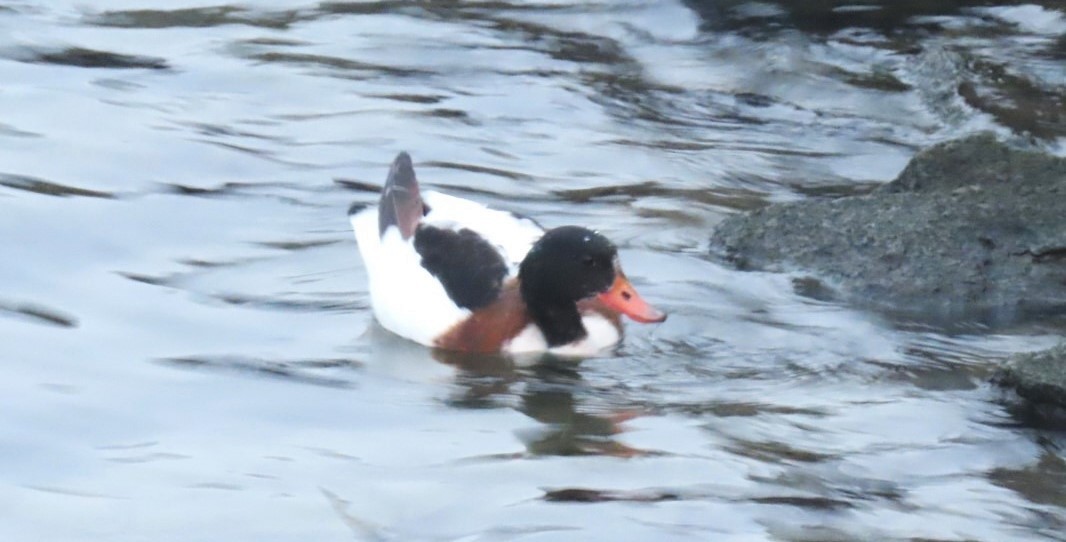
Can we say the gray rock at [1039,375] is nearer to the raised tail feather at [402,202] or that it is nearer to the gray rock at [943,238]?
the gray rock at [943,238]

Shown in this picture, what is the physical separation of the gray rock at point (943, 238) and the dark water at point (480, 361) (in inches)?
10.6

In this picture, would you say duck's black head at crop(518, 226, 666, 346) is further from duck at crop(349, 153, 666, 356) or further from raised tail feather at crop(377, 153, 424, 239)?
raised tail feather at crop(377, 153, 424, 239)

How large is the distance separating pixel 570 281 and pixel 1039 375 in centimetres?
215

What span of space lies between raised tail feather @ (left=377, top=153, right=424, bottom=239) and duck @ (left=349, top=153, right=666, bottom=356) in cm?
20

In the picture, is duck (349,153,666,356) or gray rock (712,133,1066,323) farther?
gray rock (712,133,1066,323)

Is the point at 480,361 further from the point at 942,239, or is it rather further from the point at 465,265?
the point at 942,239

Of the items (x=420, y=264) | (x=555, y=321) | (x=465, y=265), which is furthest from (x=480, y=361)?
(x=420, y=264)

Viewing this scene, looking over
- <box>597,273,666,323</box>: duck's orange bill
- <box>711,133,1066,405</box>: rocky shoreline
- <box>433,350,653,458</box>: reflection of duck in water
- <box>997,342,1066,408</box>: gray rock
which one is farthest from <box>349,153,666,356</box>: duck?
<box>997,342,1066,408</box>: gray rock

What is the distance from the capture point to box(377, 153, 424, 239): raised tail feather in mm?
8883

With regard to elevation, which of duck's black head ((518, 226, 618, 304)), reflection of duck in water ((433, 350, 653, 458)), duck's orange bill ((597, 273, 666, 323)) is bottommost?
reflection of duck in water ((433, 350, 653, 458))

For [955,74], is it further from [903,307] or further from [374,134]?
[903,307]

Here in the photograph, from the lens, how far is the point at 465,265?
8.48 m

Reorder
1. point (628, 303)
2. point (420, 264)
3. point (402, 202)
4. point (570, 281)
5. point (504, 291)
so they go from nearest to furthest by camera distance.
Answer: point (628, 303) → point (570, 281) → point (504, 291) → point (420, 264) → point (402, 202)

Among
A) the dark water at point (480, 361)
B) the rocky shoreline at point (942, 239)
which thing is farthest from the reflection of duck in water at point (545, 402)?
the rocky shoreline at point (942, 239)
